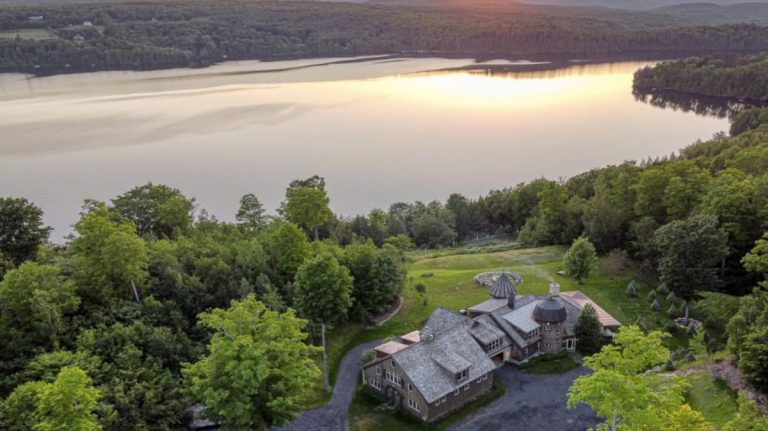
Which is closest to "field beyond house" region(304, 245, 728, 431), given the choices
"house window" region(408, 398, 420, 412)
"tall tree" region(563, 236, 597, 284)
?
"house window" region(408, 398, 420, 412)

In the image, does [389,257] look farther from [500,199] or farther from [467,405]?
[500,199]

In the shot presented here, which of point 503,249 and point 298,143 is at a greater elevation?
point 298,143

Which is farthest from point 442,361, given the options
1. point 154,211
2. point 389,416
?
point 154,211

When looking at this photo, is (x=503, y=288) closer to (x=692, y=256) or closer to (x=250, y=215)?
(x=692, y=256)

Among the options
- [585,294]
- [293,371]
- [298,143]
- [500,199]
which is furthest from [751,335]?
[298,143]

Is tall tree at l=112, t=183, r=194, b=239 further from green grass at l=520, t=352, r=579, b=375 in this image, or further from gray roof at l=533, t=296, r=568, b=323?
green grass at l=520, t=352, r=579, b=375

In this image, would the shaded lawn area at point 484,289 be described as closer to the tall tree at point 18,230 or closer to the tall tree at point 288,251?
the tall tree at point 288,251
